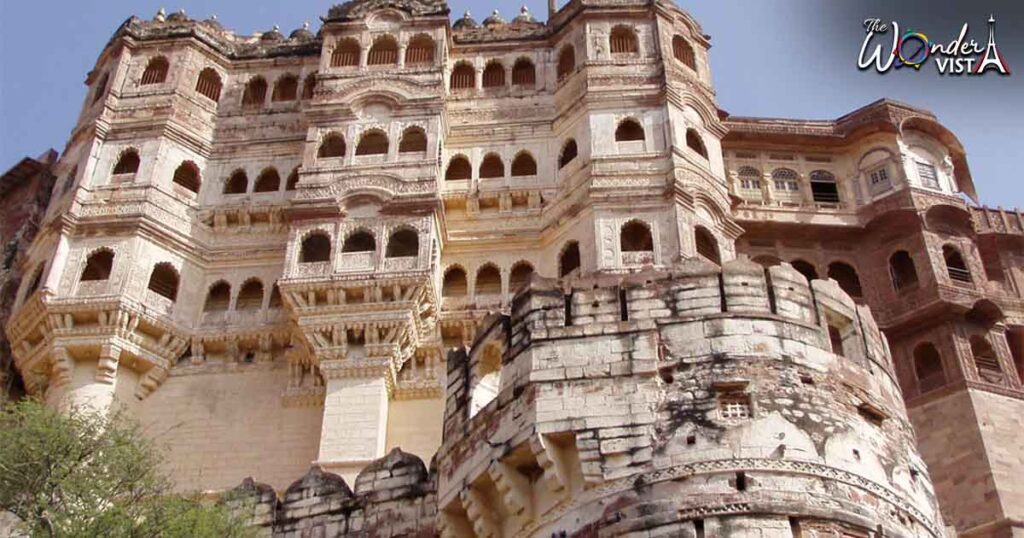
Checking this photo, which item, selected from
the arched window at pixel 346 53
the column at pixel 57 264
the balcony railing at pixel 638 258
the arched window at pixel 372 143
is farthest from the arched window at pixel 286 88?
the balcony railing at pixel 638 258

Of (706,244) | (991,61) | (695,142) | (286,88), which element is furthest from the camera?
(286,88)

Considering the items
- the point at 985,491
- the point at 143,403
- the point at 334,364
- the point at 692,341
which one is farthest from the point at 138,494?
the point at 985,491

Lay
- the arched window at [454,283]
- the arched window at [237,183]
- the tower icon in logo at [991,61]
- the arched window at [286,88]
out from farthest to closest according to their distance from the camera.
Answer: the arched window at [286,88] < the arched window at [237,183] < the arched window at [454,283] < the tower icon in logo at [991,61]

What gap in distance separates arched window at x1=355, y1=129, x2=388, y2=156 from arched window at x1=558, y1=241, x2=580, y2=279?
4953mm

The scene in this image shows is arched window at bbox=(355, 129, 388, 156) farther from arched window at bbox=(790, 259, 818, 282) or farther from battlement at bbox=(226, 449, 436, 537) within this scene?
battlement at bbox=(226, 449, 436, 537)

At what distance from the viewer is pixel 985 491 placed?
80.0 feet

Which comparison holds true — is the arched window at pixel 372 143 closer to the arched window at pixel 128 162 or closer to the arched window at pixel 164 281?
the arched window at pixel 164 281

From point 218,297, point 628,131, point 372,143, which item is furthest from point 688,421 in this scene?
point 372,143

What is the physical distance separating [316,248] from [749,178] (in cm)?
1101

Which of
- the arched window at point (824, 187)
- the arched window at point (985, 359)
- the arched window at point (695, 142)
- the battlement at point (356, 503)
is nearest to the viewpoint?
the battlement at point (356, 503)

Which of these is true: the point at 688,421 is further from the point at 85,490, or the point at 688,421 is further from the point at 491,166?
the point at 491,166

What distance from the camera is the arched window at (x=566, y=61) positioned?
30.1 meters

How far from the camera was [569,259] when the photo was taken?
26484mm

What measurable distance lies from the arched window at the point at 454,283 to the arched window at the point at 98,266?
700cm
